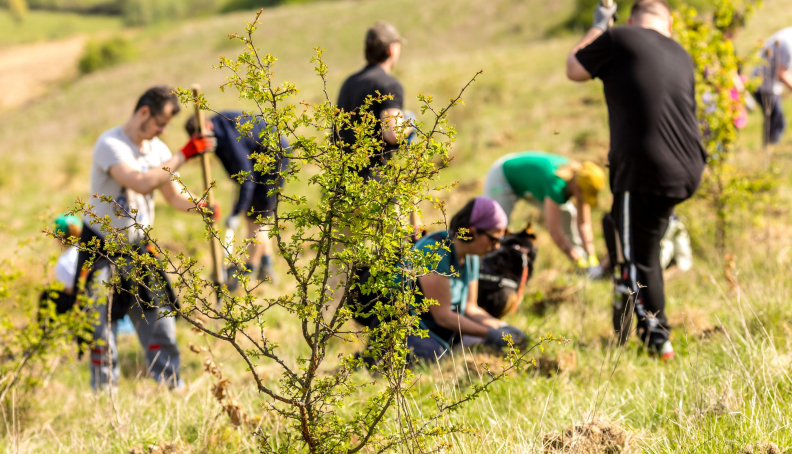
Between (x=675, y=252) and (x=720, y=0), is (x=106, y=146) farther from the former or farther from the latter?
(x=720, y=0)

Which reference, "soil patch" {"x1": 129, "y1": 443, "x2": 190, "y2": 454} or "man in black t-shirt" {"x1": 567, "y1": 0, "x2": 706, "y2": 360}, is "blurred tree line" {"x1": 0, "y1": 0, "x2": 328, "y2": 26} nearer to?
"man in black t-shirt" {"x1": 567, "y1": 0, "x2": 706, "y2": 360}

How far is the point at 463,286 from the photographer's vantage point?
140 inches

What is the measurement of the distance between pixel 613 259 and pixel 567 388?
996 millimetres

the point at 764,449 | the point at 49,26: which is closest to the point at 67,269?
the point at 764,449

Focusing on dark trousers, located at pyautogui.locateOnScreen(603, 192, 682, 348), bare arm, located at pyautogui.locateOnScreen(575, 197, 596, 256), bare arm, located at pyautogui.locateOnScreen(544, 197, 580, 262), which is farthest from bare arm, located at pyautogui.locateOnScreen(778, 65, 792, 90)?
dark trousers, located at pyautogui.locateOnScreen(603, 192, 682, 348)

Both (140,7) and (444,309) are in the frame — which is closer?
(444,309)

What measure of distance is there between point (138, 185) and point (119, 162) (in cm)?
18

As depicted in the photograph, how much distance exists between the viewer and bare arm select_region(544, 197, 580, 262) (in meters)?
4.91

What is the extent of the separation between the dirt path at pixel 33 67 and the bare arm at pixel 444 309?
181 feet

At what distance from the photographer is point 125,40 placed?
57.9m

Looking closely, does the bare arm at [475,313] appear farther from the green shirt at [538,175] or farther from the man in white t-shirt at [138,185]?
the man in white t-shirt at [138,185]

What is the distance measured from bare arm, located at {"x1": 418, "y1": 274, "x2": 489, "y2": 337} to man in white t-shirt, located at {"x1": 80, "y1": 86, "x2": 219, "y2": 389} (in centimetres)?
143

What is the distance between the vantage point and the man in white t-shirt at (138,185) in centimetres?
346

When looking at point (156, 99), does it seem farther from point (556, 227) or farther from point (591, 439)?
point (556, 227)
